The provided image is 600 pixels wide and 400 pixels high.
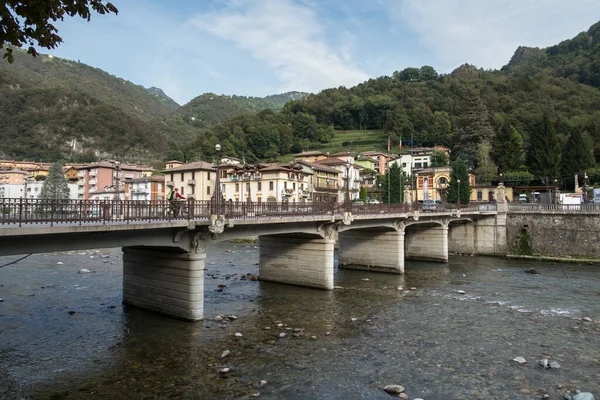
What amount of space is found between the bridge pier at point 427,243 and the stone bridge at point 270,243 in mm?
99

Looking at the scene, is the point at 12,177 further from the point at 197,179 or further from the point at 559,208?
the point at 559,208

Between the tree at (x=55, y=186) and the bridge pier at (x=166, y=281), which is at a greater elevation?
the tree at (x=55, y=186)

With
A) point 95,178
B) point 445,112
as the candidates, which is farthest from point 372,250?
point 445,112

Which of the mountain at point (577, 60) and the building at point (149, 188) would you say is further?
the mountain at point (577, 60)

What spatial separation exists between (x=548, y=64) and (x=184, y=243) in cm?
18134

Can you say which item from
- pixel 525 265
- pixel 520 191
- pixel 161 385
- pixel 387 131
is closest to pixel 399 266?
pixel 525 265

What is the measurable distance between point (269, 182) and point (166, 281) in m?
49.0

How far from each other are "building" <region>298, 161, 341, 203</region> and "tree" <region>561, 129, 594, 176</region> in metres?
40.4

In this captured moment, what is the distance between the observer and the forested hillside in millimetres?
72800

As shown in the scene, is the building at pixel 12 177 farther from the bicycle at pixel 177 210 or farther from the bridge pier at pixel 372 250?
the bicycle at pixel 177 210

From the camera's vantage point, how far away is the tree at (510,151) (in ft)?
248

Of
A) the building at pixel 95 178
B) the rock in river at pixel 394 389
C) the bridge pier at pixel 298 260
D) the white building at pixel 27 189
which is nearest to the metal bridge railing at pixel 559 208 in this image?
the bridge pier at pixel 298 260

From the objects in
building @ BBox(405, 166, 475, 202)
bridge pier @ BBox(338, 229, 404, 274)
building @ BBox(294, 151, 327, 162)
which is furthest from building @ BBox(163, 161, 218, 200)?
bridge pier @ BBox(338, 229, 404, 274)

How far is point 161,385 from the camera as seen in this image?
11.9m
